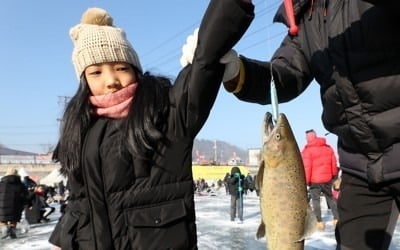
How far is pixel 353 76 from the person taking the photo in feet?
7.09

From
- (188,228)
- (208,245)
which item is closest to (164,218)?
(188,228)

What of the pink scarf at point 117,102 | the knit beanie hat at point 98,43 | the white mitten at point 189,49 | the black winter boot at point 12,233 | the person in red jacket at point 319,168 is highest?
the knit beanie hat at point 98,43

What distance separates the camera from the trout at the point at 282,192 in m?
1.70

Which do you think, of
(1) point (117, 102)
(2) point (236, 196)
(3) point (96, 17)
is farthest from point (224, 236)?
(1) point (117, 102)

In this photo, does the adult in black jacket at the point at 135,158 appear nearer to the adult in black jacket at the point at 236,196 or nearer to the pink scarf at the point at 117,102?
the pink scarf at the point at 117,102

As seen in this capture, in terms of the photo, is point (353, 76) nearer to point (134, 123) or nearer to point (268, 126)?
point (268, 126)

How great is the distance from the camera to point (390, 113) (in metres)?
2.06

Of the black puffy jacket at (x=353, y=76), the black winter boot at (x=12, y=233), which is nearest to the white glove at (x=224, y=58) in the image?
the black puffy jacket at (x=353, y=76)

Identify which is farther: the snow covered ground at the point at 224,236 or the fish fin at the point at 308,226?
the snow covered ground at the point at 224,236

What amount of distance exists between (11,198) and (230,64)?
11645 mm

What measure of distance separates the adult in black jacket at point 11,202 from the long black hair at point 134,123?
10.3 m

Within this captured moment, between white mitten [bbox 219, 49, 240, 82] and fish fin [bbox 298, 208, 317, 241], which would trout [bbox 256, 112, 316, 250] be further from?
white mitten [bbox 219, 49, 240, 82]

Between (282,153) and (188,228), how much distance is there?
764 mm

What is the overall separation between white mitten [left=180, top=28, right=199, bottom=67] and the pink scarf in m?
0.39
